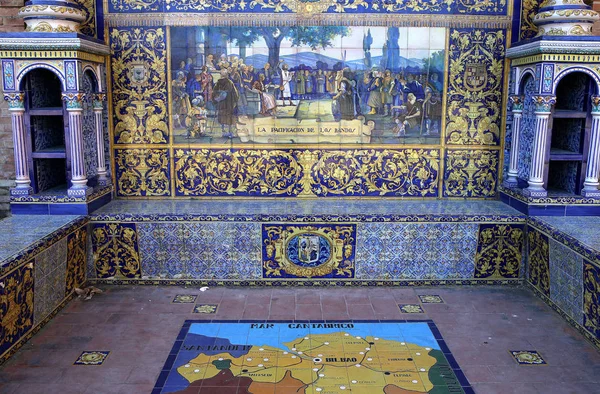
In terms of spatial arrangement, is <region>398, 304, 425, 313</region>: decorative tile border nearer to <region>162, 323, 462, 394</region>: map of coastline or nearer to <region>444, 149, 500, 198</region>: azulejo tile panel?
<region>162, 323, 462, 394</region>: map of coastline

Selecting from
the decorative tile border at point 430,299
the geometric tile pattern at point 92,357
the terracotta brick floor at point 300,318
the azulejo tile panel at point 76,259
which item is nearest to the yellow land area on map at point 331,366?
the terracotta brick floor at point 300,318

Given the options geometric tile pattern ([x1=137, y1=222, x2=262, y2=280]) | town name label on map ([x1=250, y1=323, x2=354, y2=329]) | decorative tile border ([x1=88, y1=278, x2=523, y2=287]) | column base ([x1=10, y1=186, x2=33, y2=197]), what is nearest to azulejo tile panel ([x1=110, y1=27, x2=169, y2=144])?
column base ([x1=10, y1=186, x2=33, y2=197])

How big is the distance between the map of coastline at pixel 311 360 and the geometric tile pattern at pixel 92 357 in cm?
61

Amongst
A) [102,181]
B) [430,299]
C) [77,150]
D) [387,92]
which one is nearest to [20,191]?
[77,150]

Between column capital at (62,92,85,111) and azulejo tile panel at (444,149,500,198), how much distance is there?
415cm

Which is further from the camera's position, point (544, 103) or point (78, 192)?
point (78, 192)

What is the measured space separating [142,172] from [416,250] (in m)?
3.33

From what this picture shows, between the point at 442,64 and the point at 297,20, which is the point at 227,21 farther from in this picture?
the point at 442,64

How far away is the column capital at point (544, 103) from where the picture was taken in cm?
577

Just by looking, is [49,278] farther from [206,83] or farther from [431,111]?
[431,111]

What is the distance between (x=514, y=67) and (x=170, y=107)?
401 centimetres

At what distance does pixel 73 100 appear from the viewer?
5.81 metres

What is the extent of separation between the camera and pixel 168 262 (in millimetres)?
6086

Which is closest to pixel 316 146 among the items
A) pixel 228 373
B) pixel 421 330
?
pixel 421 330
